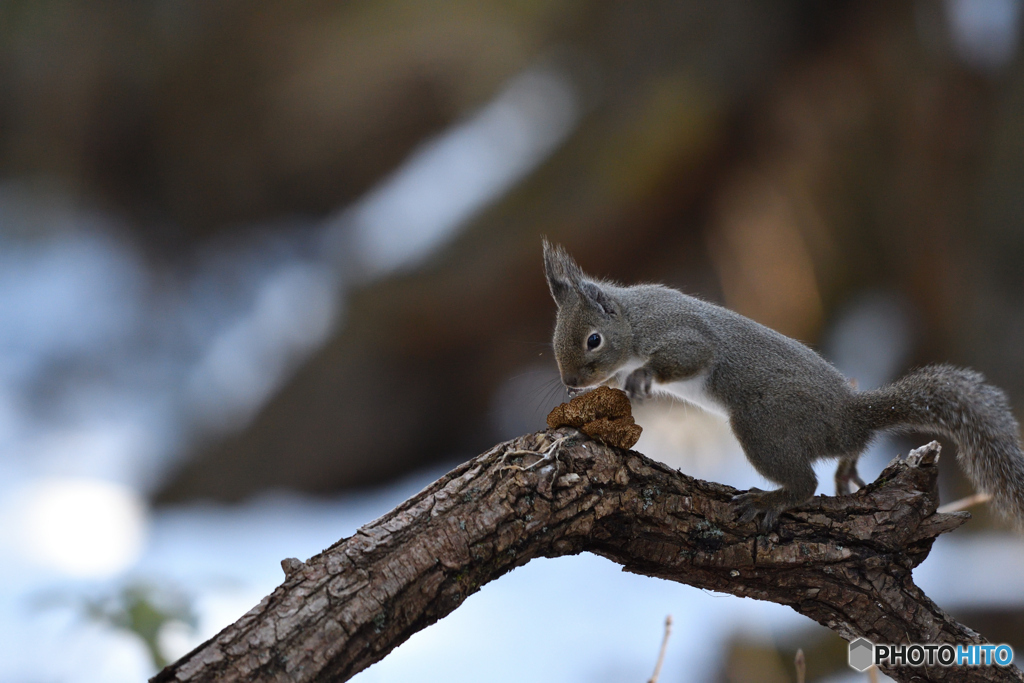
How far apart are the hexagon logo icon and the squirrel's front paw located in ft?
2.58

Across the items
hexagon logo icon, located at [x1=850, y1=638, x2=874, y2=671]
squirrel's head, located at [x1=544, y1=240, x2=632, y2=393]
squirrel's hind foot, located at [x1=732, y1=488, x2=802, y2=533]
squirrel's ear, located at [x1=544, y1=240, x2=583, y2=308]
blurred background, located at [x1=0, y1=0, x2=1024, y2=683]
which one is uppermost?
blurred background, located at [x1=0, y1=0, x2=1024, y2=683]

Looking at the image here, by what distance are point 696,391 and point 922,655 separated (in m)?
0.83

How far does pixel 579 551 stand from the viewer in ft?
5.57

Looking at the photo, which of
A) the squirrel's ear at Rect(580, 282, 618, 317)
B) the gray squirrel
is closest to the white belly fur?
the gray squirrel

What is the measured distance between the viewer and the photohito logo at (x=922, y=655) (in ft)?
5.85

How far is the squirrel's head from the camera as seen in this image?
6.94 feet

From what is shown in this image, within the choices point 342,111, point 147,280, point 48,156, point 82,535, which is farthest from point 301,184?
point 82,535

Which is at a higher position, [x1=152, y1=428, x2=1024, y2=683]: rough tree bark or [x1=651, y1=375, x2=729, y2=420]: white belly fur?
[x1=651, y1=375, x2=729, y2=420]: white belly fur

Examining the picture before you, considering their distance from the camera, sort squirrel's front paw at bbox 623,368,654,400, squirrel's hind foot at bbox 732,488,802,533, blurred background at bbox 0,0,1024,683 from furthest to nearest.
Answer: blurred background at bbox 0,0,1024,683, squirrel's front paw at bbox 623,368,654,400, squirrel's hind foot at bbox 732,488,802,533

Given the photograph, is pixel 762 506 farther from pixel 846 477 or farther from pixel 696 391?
pixel 846 477

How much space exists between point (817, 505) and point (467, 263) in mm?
3422

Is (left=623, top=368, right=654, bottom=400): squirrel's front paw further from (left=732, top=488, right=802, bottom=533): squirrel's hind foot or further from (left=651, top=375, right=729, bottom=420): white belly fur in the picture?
(left=732, top=488, right=802, bottom=533): squirrel's hind foot

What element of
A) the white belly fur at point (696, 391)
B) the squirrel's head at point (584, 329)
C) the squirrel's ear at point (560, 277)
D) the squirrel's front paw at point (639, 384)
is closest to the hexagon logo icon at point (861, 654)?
the white belly fur at point (696, 391)

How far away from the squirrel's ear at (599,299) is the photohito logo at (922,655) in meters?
1.04
